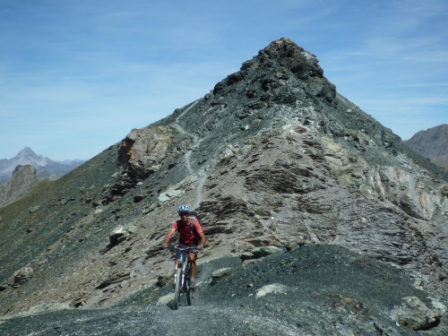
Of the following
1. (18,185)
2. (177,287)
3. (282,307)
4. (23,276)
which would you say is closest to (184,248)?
(177,287)

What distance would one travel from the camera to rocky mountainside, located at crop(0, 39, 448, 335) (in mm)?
14602

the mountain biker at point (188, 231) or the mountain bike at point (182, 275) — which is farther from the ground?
the mountain biker at point (188, 231)

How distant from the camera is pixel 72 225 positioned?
1929 inches

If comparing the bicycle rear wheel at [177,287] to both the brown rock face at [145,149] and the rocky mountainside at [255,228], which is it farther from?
the brown rock face at [145,149]

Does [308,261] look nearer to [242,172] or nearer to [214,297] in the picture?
[214,297]

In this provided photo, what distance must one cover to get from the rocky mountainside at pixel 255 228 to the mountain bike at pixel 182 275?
85 cm

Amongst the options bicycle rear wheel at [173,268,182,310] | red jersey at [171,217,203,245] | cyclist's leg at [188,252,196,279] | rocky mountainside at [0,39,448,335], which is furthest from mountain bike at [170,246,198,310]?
rocky mountainside at [0,39,448,335]

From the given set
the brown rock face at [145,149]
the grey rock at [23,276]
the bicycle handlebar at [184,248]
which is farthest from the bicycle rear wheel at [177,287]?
the brown rock face at [145,149]

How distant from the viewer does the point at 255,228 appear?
28.6 metres

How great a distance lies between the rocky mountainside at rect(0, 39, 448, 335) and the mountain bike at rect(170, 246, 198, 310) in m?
0.85

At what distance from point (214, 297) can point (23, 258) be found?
127 feet

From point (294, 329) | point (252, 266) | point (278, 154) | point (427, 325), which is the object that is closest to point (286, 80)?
point (278, 154)

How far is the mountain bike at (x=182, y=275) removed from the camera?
46.6 ft

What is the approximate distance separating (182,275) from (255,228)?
14.6m
